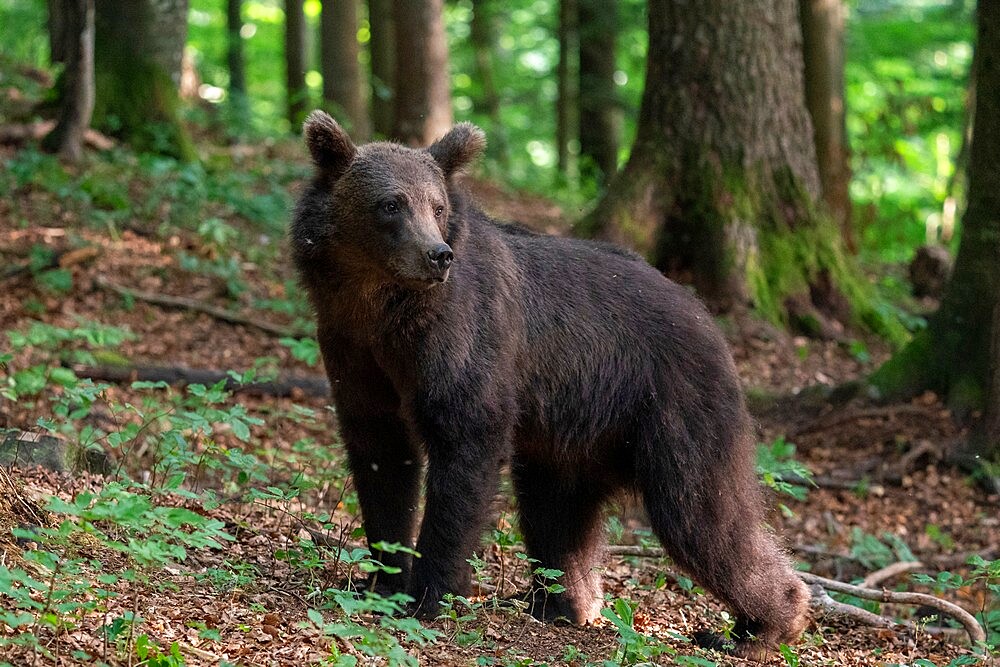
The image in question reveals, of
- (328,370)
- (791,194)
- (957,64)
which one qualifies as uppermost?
(957,64)

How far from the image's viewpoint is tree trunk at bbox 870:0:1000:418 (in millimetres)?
8266

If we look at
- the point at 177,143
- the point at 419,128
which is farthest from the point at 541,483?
the point at 419,128

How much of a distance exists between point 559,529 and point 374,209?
2.11 m

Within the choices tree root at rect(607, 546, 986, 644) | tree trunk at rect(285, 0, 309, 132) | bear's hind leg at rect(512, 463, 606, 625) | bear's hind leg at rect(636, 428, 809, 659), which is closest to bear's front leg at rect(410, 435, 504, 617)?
bear's hind leg at rect(512, 463, 606, 625)

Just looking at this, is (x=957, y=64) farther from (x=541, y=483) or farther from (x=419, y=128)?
(x=541, y=483)

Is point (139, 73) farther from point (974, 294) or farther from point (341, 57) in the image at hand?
point (974, 294)

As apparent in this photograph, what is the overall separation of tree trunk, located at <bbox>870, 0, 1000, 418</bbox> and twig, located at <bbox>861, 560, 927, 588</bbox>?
5.44 feet

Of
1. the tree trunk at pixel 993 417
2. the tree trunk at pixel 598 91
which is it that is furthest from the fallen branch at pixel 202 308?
the tree trunk at pixel 598 91

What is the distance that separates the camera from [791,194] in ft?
35.1

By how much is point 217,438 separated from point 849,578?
465 cm

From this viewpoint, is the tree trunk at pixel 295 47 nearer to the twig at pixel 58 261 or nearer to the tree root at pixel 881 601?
the twig at pixel 58 261

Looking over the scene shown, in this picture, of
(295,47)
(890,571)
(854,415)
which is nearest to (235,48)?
(295,47)

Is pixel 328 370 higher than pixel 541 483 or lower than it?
higher

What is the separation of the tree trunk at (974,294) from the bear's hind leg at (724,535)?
3.48 metres
